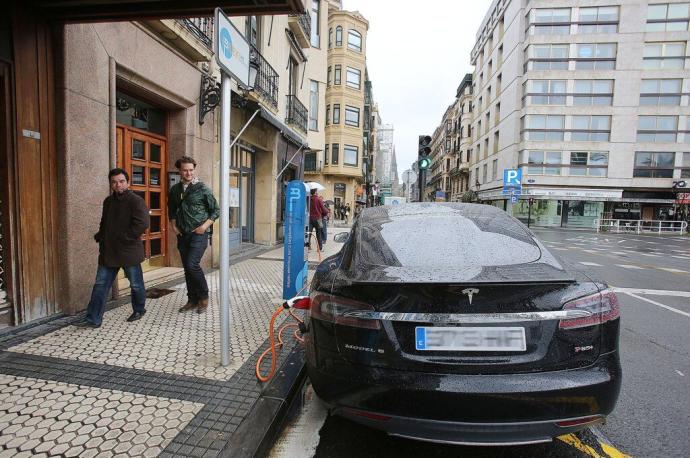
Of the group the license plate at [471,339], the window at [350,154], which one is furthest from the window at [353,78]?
the license plate at [471,339]

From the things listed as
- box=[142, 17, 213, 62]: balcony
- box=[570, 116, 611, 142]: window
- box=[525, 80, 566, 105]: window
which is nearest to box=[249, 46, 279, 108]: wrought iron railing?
box=[142, 17, 213, 62]: balcony

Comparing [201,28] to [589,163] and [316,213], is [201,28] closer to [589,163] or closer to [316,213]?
[316,213]

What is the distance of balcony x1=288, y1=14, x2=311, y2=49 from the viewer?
45.1 feet

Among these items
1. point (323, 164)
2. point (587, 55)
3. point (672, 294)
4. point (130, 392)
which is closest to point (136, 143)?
point (130, 392)

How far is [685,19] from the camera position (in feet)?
120

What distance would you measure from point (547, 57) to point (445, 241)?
44.0m

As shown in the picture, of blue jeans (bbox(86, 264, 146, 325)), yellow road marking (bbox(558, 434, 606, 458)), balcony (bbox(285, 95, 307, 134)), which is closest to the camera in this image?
yellow road marking (bbox(558, 434, 606, 458))

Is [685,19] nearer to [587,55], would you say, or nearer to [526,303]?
[587,55]

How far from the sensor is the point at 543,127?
38375 mm

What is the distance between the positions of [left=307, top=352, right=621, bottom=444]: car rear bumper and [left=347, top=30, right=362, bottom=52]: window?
110 ft

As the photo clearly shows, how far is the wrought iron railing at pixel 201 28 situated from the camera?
6.54 m

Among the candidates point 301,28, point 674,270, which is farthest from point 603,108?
point 301,28

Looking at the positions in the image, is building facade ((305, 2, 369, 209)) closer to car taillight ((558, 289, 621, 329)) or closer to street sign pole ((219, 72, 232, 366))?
street sign pole ((219, 72, 232, 366))

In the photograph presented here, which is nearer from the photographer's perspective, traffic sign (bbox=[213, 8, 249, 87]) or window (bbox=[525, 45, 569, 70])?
traffic sign (bbox=[213, 8, 249, 87])
